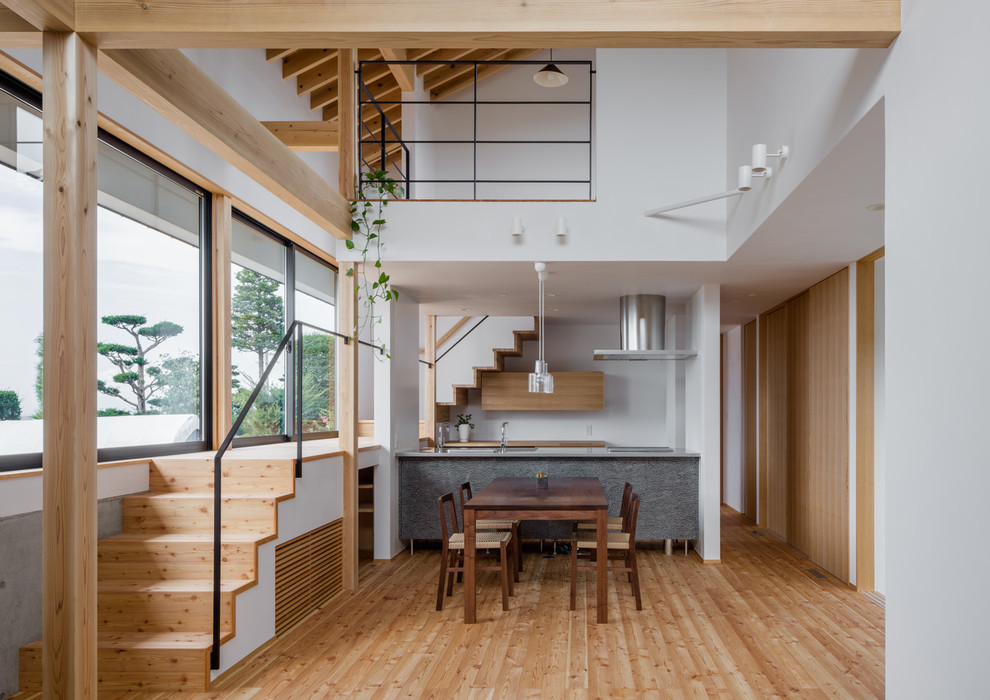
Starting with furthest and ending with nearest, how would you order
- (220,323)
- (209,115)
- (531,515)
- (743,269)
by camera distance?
(743,269)
(220,323)
(531,515)
(209,115)

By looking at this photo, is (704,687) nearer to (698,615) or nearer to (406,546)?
(698,615)

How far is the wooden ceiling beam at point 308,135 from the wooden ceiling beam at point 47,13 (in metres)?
3.07

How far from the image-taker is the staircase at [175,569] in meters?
3.36

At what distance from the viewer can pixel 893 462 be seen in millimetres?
2402

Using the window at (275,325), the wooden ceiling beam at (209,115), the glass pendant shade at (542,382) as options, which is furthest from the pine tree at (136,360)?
the glass pendant shade at (542,382)

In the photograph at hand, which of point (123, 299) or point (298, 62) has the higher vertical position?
point (298, 62)

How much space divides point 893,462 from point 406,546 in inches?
206

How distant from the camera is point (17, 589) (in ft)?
10.6

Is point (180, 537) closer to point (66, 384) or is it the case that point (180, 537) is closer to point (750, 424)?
point (66, 384)

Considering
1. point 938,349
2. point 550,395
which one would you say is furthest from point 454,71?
point 938,349

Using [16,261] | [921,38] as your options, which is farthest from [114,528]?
[921,38]

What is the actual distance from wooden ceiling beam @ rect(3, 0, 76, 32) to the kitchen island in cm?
478

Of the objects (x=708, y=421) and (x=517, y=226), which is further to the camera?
(x=708, y=421)

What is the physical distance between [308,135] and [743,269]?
344 centimetres
